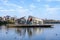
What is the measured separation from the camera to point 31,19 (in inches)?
1628

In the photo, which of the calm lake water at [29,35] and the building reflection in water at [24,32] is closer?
the calm lake water at [29,35]

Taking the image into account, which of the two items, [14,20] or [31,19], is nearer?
[31,19]

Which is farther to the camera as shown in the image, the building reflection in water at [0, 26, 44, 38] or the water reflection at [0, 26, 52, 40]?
the building reflection in water at [0, 26, 44, 38]

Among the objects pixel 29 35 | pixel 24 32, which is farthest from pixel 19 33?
pixel 29 35

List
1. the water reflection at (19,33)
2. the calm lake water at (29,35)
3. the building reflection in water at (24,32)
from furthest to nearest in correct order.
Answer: the building reflection in water at (24,32), the water reflection at (19,33), the calm lake water at (29,35)

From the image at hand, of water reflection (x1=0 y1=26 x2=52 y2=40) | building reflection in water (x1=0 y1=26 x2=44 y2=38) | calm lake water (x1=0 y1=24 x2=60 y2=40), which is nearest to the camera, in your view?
calm lake water (x1=0 y1=24 x2=60 y2=40)

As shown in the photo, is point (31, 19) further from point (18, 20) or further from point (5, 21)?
point (5, 21)

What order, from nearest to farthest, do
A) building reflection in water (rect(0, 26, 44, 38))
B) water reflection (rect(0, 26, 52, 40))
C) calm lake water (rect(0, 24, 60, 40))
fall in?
calm lake water (rect(0, 24, 60, 40)), water reflection (rect(0, 26, 52, 40)), building reflection in water (rect(0, 26, 44, 38))

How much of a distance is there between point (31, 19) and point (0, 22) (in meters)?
7.56

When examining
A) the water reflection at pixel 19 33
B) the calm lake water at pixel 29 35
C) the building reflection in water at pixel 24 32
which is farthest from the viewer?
the building reflection in water at pixel 24 32

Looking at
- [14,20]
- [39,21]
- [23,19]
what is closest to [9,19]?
[14,20]

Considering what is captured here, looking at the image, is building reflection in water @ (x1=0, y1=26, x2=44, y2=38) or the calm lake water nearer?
the calm lake water

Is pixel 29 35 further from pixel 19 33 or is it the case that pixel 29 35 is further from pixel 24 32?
pixel 24 32

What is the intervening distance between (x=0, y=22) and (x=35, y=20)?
26.2 feet
